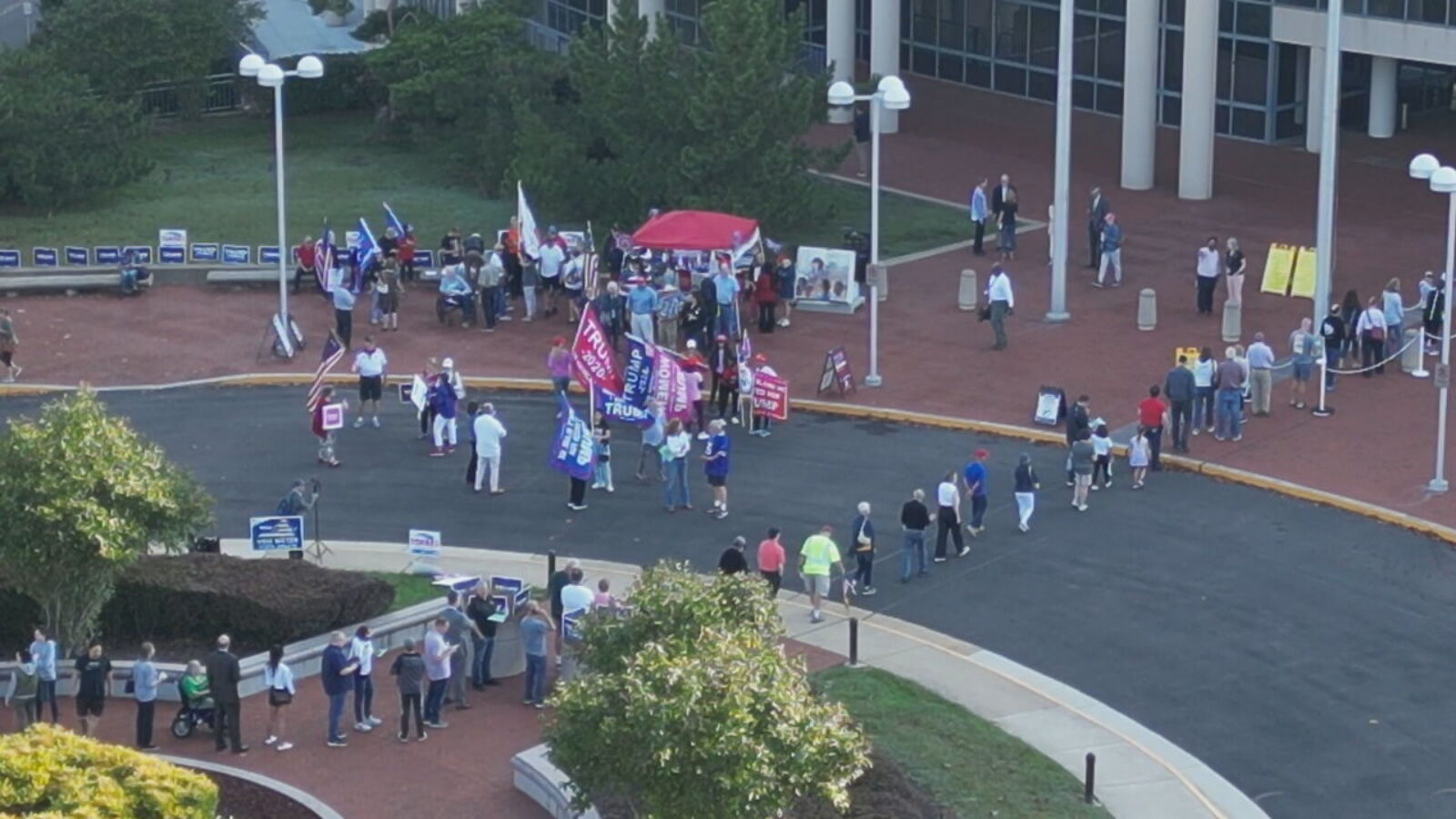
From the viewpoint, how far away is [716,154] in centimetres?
4572

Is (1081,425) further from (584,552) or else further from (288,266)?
(288,266)

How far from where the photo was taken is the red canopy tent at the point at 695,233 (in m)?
42.5

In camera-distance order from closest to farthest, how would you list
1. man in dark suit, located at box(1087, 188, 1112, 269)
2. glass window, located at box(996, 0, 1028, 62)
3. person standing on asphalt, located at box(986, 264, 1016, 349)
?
person standing on asphalt, located at box(986, 264, 1016, 349), man in dark suit, located at box(1087, 188, 1112, 269), glass window, located at box(996, 0, 1028, 62)

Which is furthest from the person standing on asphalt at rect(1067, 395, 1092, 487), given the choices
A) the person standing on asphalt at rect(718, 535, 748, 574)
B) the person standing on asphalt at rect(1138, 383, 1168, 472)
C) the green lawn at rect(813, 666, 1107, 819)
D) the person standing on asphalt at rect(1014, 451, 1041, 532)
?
the green lawn at rect(813, 666, 1107, 819)

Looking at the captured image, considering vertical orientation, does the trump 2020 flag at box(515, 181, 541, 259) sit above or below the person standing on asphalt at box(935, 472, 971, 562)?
above

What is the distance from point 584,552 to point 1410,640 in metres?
10.3

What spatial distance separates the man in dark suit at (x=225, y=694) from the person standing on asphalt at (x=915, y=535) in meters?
8.67

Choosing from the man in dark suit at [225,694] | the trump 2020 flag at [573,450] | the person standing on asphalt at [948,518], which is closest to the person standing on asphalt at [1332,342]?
the person standing on asphalt at [948,518]

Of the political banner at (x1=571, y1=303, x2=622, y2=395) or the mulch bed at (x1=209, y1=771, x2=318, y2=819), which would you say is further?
the political banner at (x1=571, y1=303, x2=622, y2=395)

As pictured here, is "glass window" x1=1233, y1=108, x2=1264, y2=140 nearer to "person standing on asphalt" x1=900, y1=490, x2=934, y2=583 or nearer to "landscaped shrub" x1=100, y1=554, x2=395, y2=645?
"person standing on asphalt" x1=900, y1=490, x2=934, y2=583

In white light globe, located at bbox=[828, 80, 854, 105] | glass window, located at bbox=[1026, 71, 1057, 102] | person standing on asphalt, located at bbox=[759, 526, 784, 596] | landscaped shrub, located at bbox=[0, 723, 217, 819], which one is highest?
glass window, located at bbox=[1026, 71, 1057, 102]

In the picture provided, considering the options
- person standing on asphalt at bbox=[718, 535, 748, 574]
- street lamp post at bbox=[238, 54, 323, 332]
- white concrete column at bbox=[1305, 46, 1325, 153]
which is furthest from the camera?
white concrete column at bbox=[1305, 46, 1325, 153]

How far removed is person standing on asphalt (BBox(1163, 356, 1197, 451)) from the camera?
36.5 meters

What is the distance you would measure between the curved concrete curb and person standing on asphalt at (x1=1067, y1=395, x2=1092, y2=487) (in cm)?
1296
